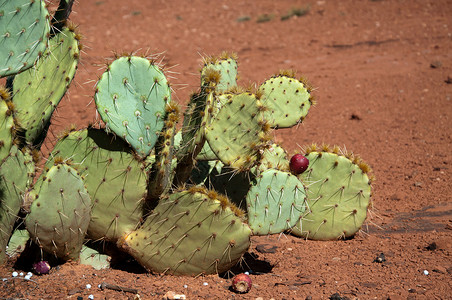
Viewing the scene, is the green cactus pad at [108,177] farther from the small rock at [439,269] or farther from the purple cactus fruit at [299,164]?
the small rock at [439,269]

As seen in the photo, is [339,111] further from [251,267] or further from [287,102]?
[251,267]

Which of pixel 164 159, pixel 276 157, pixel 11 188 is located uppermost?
pixel 164 159

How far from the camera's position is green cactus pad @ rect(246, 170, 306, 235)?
3.29m

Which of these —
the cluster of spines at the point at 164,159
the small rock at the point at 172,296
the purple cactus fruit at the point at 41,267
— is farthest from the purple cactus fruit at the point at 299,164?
the purple cactus fruit at the point at 41,267

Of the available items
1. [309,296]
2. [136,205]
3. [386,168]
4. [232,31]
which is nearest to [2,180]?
[136,205]

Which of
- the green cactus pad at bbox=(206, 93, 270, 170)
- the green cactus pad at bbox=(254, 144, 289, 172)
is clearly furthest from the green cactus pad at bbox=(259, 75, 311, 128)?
the green cactus pad at bbox=(206, 93, 270, 170)

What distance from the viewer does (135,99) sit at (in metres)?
3.17

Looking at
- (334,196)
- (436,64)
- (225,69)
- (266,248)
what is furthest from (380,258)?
(436,64)

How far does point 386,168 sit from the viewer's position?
5.05m

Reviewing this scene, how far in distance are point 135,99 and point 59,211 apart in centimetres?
73

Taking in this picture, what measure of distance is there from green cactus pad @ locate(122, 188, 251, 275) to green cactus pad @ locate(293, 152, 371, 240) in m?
0.88

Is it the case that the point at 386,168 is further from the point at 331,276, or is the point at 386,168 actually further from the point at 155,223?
the point at 155,223

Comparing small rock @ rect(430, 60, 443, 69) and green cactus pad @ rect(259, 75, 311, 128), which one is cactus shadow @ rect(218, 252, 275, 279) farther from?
small rock @ rect(430, 60, 443, 69)

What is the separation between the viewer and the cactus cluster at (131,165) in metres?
3.05
